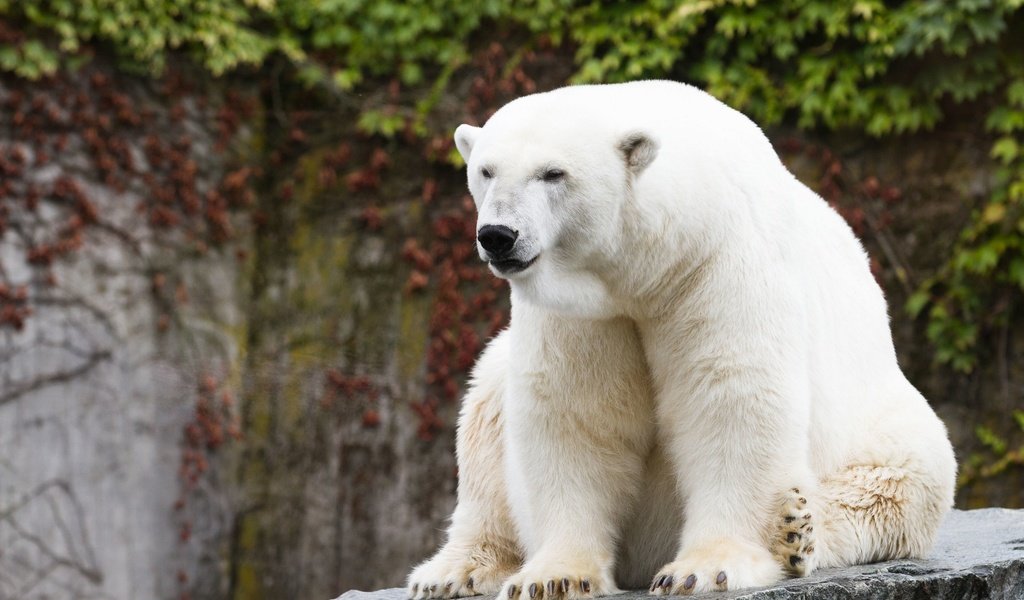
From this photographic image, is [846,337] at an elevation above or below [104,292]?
below

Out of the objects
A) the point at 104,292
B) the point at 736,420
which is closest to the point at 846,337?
the point at 736,420

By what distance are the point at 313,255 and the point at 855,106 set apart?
391 centimetres

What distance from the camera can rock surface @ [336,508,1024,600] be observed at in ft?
10.1

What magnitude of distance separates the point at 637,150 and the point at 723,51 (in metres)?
4.92

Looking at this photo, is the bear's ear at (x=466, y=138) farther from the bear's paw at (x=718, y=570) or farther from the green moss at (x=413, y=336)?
the green moss at (x=413, y=336)

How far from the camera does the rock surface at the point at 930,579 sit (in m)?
3.07

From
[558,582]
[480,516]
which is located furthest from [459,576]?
[558,582]

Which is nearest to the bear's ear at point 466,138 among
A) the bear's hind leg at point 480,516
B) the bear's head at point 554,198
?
the bear's head at point 554,198

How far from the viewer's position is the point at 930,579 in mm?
3270

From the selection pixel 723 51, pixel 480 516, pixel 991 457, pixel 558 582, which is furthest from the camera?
pixel 723 51

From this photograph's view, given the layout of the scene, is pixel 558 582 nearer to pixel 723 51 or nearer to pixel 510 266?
pixel 510 266

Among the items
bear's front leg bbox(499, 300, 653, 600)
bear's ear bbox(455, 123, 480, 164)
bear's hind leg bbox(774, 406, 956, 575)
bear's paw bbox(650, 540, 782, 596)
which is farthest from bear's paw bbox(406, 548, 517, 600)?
bear's ear bbox(455, 123, 480, 164)

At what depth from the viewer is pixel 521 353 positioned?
3.46 m

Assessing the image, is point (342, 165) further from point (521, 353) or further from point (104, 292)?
point (521, 353)
